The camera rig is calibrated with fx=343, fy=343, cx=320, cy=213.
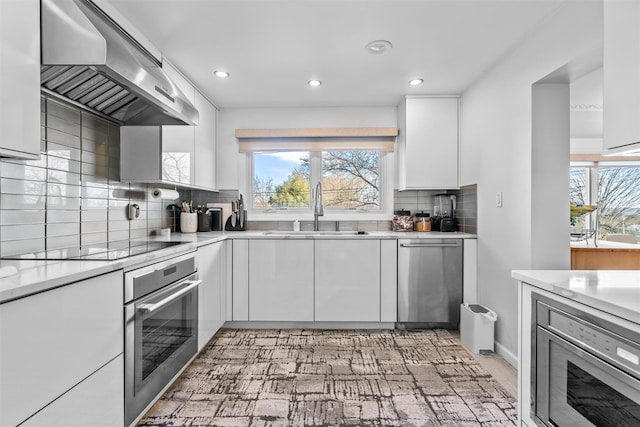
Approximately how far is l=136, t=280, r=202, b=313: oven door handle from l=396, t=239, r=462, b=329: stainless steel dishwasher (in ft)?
5.86

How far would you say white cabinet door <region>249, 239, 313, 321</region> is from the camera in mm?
3141

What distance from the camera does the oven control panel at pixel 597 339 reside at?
984 millimetres

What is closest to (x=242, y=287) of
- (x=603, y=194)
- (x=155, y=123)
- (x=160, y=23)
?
(x=155, y=123)

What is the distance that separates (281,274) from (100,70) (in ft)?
6.96

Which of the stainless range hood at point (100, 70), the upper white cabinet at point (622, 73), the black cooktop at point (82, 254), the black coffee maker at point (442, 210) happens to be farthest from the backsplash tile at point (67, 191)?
the black coffee maker at point (442, 210)

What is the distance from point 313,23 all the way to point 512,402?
251cm

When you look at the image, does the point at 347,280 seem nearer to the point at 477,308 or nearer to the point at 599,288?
the point at 477,308

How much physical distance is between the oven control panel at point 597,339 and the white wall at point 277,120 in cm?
272

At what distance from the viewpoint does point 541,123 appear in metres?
2.22

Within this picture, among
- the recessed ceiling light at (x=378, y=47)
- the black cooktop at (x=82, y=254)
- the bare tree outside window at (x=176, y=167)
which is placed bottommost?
the black cooktop at (x=82, y=254)

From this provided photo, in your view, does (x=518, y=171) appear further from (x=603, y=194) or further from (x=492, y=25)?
(x=603, y=194)

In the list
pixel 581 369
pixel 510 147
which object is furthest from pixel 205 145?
pixel 581 369

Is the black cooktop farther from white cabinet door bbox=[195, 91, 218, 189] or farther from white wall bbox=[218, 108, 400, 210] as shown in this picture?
white wall bbox=[218, 108, 400, 210]

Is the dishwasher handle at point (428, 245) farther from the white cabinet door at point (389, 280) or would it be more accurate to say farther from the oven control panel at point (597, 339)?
the oven control panel at point (597, 339)
